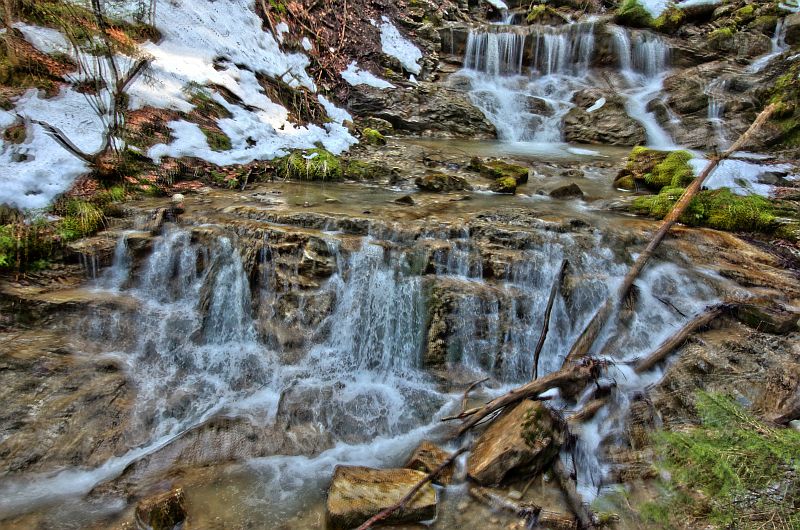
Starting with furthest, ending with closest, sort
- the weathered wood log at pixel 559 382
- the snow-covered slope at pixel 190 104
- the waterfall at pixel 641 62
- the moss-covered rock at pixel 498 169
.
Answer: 1. the waterfall at pixel 641 62
2. the moss-covered rock at pixel 498 169
3. the snow-covered slope at pixel 190 104
4. the weathered wood log at pixel 559 382

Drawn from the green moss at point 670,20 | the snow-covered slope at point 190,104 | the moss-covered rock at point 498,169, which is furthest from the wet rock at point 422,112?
the green moss at point 670,20

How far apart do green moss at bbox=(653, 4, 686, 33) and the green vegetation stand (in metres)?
19.6

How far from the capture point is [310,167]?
9141mm

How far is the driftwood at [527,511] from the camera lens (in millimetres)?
3139

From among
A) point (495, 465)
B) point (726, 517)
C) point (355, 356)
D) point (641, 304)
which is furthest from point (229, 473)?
point (641, 304)

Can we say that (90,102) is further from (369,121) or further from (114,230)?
(369,121)

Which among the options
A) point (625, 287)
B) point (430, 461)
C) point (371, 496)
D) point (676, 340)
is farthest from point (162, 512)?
point (625, 287)

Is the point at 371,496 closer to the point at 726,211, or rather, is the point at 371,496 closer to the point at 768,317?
the point at 768,317

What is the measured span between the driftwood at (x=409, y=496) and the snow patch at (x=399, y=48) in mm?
14338

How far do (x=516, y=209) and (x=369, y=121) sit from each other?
23.7 ft

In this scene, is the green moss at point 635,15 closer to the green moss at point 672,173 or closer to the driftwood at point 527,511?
the green moss at point 672,173

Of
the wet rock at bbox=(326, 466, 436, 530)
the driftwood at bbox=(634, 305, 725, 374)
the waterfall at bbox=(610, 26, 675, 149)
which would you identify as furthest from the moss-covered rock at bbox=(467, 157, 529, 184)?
the waterfall at bbox=(610, 26, 675, 149)

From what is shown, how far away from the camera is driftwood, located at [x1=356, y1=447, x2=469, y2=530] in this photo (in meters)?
3.04

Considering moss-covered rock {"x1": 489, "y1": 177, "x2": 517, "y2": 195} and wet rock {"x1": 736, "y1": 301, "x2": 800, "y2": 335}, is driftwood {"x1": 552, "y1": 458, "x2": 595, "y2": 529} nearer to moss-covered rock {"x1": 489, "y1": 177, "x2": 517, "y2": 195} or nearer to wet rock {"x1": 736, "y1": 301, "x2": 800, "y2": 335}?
wet rock {"x1": 736, "y1": 301, "x2": 800, "y2": 335}
